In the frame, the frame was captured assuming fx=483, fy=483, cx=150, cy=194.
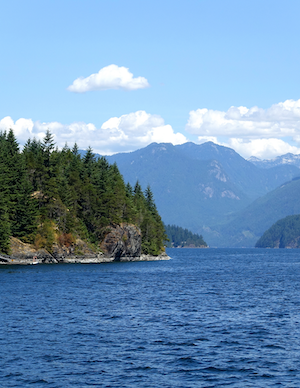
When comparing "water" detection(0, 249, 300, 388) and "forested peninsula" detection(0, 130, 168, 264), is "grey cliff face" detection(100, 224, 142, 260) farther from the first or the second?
"water" detection(0, 249, 300, 388)

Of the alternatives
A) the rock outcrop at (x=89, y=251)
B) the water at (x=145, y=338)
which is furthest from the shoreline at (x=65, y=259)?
the water at (x=145, y=338)

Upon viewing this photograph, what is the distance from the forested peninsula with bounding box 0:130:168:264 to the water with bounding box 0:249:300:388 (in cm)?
4158

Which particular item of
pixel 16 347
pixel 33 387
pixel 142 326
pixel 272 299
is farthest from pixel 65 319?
pixel 272 299

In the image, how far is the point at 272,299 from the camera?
64.1 meters

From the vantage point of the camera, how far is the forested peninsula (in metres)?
109

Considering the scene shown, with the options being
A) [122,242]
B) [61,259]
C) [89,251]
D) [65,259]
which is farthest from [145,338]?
[122,242]

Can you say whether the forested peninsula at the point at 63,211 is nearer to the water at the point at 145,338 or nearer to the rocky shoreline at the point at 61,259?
the rocky shoreline at the point at 61,259

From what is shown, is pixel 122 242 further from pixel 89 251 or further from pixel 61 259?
pixel 61 259

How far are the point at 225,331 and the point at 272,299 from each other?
2406 cm

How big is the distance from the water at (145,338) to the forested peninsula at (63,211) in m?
41.6

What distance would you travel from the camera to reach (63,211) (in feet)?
399

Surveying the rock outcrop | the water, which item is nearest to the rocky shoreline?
the rock outcrop

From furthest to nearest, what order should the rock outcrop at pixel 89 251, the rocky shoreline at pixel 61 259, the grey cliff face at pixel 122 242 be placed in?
1. the grey cliff face at pixel 122 242
2. the rock outcrop at pixel 89 251
3. the rocky shoreline at pixel 61 259

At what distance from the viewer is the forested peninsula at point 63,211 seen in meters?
109
